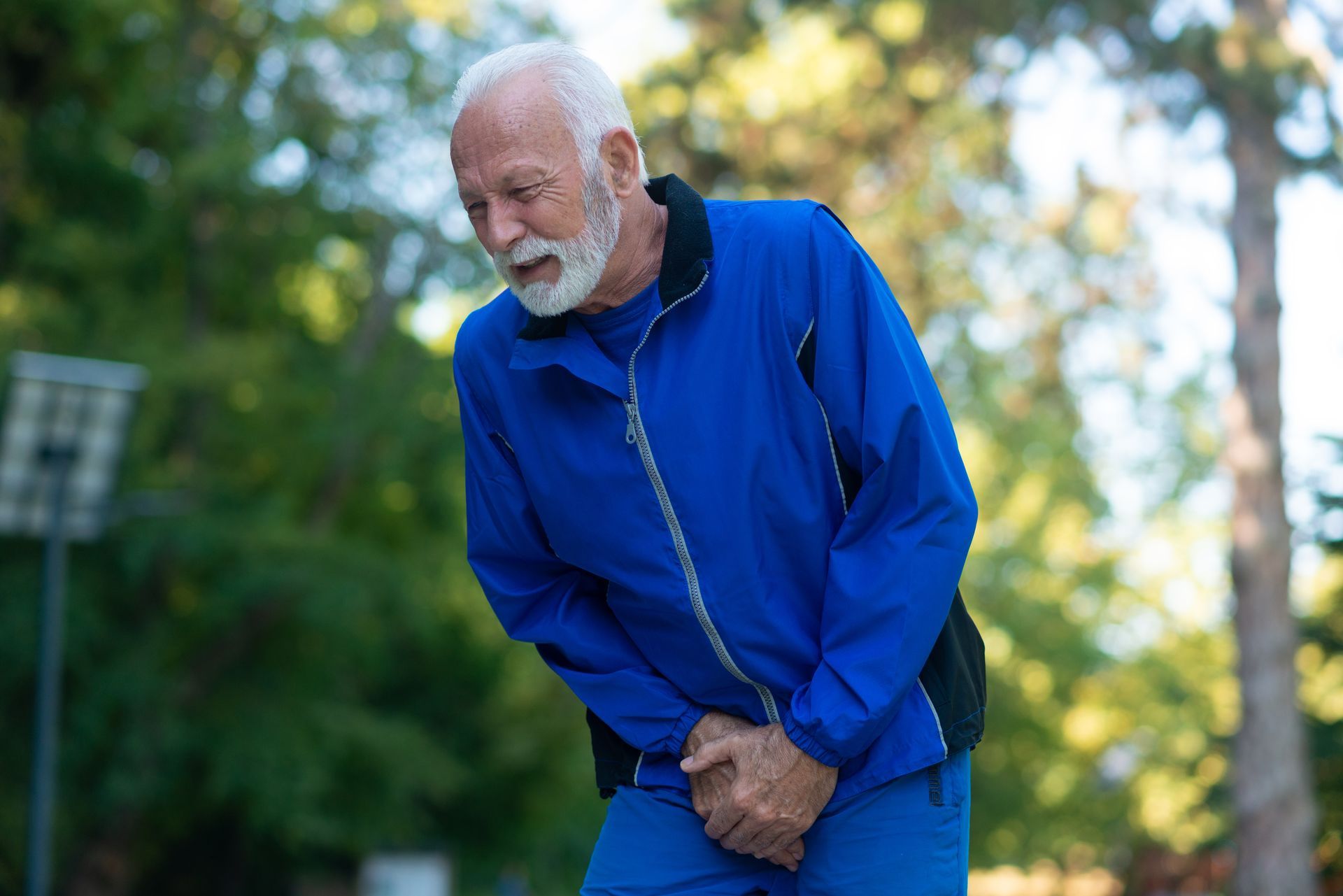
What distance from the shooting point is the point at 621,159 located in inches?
91.6

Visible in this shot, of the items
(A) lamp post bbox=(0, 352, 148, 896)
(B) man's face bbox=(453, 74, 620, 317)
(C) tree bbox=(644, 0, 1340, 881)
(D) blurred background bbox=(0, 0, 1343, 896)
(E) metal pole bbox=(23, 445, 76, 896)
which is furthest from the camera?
Answer: (D) blurred background bbox=(0, 0, 1343, 896)

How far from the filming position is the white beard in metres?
2.27

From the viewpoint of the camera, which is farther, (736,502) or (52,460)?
(52,460)

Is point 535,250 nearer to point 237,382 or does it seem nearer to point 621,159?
point 621,159

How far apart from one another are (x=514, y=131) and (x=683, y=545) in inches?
25.3

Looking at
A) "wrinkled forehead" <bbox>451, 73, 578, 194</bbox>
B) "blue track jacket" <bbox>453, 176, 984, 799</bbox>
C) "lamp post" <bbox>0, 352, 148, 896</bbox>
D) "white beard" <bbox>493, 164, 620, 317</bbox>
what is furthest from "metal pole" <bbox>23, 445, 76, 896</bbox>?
"wrinkled forehead" <bbox>451, 73, 578, 194</bbox>

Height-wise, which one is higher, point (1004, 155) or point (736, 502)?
point (1004, 155)

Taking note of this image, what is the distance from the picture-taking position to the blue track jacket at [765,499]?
2.13 m

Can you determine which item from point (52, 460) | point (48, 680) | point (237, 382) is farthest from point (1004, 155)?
point (48, 680)

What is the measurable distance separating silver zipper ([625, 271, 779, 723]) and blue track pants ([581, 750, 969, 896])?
0.65 feet

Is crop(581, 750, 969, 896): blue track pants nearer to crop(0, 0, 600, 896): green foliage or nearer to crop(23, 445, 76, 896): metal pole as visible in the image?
crop(23, 445, 76, 896): metal pole

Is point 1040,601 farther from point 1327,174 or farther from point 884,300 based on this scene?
point 884,300

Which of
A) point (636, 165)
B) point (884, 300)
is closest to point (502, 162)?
point (636, 165)

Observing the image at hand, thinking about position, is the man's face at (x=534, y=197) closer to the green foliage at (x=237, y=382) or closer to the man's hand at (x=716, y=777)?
the man's hand at (x=716, y=777)
